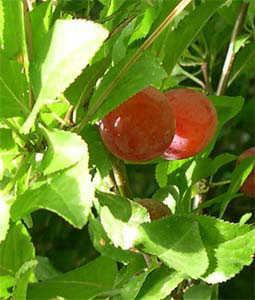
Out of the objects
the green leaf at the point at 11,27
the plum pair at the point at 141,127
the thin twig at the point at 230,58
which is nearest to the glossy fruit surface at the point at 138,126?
the plum pair at the point at 141,127

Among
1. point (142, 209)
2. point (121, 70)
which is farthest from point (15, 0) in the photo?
point (142, 209)

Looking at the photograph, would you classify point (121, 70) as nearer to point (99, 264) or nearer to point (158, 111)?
point (158, 111)

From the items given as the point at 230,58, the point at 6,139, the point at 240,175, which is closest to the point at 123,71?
the point at 6,139

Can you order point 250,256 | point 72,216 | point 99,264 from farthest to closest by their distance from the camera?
Result: 1. point 99,264
2. point 250,256
3. point 72,216

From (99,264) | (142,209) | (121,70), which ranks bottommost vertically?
(99,264)

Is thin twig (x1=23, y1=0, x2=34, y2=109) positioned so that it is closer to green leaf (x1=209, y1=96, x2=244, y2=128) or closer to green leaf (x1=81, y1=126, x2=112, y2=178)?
green leaf (x1=81, y1=126, x2=112, y2=178)

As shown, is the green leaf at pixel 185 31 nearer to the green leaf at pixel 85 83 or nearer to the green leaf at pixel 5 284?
the green leaf at pixel 85 83
